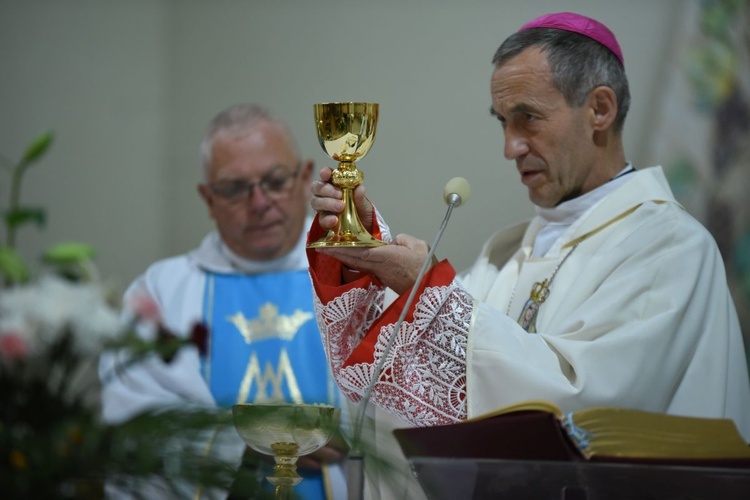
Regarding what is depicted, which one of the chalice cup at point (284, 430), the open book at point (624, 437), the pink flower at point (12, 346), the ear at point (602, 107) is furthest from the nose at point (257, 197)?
the pink flower at point (12, 346)

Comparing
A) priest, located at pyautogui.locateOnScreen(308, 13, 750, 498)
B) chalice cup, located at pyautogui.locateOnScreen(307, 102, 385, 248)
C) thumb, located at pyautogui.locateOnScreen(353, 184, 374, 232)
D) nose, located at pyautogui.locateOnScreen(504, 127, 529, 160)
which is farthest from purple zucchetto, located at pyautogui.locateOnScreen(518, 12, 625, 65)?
chalice cup, located at pyautogui.locateOnScreen(307, 102, 385, 248)

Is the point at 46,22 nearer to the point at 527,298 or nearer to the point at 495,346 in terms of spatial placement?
the point at 527,298

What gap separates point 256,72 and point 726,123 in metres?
2.98

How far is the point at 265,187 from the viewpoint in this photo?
4957 mm

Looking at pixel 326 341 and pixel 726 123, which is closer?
pixel 326 341

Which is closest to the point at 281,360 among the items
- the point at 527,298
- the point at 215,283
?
the point at 215,283

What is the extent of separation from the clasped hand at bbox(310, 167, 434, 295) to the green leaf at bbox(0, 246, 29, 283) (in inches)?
54.9

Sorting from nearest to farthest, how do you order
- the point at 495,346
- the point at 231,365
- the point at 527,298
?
the point at 495,346
the point at 527,298
the point at 231,365

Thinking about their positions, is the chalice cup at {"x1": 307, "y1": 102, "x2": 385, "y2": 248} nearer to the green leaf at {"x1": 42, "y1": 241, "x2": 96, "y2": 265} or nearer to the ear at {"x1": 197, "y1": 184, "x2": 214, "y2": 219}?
the green leaf at {"x1": 42, "y1": 241, "x2": 96, "y2": 265}

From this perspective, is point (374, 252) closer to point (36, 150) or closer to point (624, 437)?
point (624, 437)

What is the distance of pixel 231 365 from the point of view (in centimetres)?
490

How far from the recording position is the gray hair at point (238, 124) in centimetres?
507

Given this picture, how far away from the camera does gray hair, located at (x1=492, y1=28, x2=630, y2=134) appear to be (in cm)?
333

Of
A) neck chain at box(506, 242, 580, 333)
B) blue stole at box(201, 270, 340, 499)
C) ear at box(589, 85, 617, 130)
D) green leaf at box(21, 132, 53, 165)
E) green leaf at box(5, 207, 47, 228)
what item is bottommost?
blue stole at box(201, 270, 340, 499)
